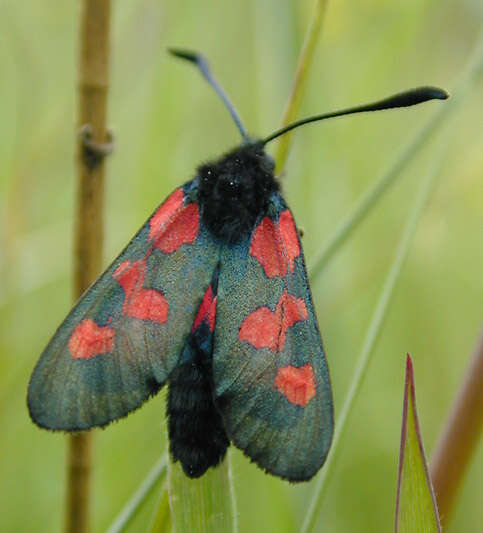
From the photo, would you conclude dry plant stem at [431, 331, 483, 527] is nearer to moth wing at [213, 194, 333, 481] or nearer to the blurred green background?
moth wing at [213, 194, 333, 481]

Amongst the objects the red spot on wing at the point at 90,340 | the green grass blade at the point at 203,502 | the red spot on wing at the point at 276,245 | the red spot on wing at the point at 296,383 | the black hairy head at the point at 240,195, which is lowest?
the green grass blade at the point at 203,502

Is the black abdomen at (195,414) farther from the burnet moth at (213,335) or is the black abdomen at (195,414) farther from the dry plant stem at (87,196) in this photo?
the dry plant stem at (87,196)

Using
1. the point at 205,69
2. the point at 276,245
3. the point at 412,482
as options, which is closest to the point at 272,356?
the point at 276,245

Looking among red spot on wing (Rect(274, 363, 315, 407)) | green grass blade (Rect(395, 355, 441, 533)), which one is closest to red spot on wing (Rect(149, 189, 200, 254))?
red spot on wing (Rect(274, 363, 315, 407))

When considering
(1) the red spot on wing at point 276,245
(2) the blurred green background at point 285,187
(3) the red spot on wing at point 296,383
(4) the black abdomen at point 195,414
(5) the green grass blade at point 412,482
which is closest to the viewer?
(5) the green grass blade at point 412,482

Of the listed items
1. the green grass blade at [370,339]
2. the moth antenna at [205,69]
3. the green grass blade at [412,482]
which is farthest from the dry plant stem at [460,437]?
the moth antenna at [205,69]

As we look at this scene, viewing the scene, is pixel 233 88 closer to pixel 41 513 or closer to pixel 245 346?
pixel 41 513

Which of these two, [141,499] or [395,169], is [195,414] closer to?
[141,499]
